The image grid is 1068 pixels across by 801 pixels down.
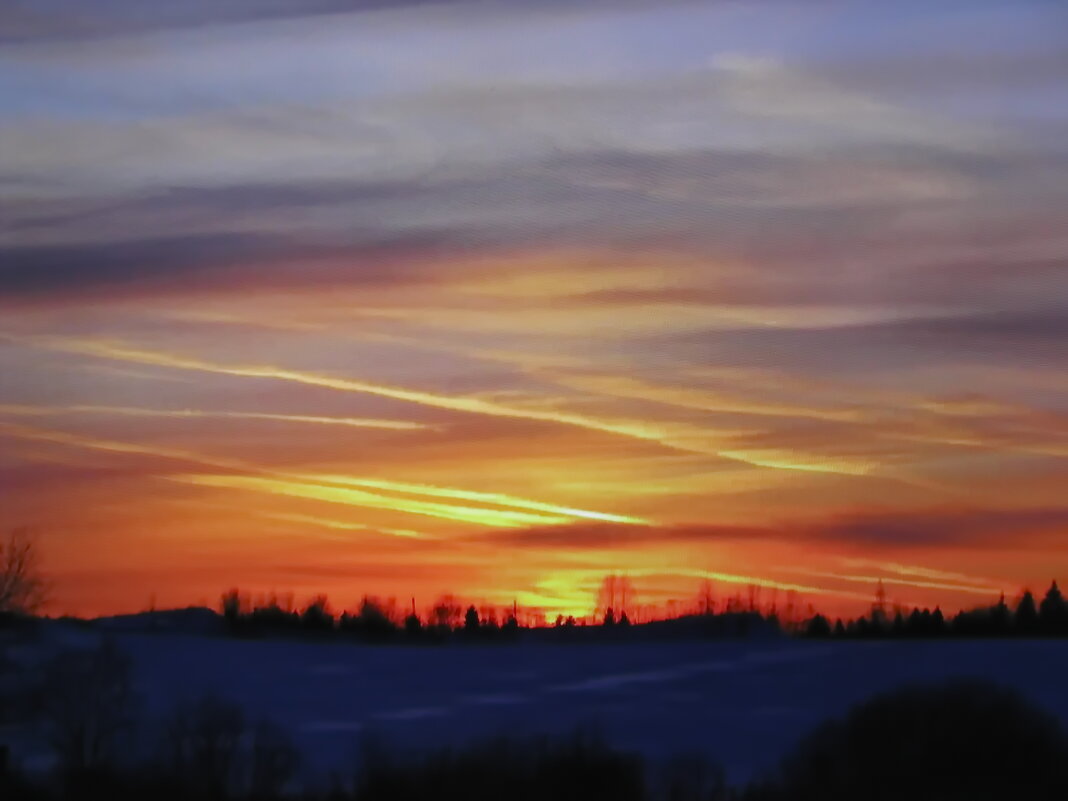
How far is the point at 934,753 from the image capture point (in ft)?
160

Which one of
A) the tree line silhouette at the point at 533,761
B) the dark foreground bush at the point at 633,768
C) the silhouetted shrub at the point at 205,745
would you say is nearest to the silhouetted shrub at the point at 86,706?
the tree line silhouette at the point at 533,761

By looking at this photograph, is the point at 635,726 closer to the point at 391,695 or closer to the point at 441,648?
the point at 391,695

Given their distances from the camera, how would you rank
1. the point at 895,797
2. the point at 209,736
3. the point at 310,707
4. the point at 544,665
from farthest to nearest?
the point at 544,665
the point at 310,707
the point at 209,736
the point at 895,797

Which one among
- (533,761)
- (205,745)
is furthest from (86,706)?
(533,761)

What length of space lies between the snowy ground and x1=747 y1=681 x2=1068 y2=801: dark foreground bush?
3.04 feet

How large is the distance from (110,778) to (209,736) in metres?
2.85

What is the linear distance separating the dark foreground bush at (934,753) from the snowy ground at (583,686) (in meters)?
0.93

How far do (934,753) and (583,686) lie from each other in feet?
36.3

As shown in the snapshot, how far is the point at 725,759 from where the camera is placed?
4662cm

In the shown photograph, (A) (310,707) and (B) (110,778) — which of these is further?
(A) (310,707)

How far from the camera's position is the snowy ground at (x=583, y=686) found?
164 feet

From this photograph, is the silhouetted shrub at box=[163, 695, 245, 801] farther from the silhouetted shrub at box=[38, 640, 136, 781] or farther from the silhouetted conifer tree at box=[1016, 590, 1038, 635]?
the silhouetted conifer tree at box=[1016, 590, 1038, 635]

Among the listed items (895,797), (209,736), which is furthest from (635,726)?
(209,736)

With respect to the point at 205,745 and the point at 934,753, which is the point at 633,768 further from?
the point at 205,745
